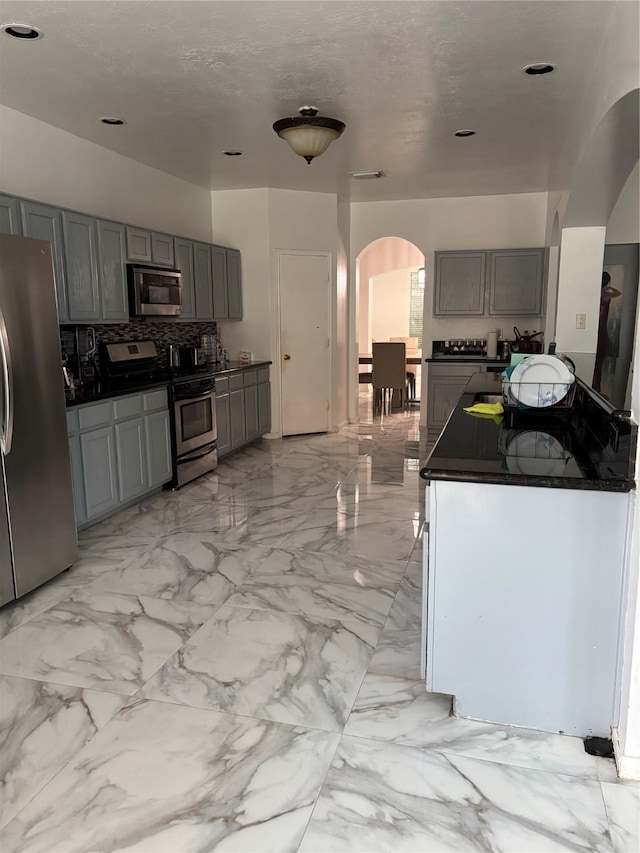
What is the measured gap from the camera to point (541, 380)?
113 inches

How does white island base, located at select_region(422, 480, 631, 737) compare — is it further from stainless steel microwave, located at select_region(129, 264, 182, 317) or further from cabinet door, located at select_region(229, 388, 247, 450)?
cabinet door, located at select_region(229, 388, 247, 450)

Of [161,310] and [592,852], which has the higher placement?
[161,310]

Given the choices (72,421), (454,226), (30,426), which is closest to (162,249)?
(72,421)

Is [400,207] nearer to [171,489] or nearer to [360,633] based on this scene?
[171,489]

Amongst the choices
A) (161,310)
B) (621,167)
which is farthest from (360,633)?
(161,310)

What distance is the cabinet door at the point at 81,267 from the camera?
13.1ft

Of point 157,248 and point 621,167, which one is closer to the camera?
point 621,167

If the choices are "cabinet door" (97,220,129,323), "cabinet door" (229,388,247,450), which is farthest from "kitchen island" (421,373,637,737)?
"cabinet door" (229,388,247,450)

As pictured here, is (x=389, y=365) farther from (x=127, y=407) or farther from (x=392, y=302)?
(x=127, y=407)

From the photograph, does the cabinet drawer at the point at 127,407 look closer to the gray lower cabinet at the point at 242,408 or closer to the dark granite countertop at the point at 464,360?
the gray lower cabinet at the point at 242,408

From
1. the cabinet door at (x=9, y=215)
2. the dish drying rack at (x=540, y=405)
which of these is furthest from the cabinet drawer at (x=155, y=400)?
the dish drying rack at (x=540, y=405)

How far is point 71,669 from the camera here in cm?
248

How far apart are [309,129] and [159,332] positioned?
2448 millimetres

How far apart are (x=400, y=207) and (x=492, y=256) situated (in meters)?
1.25
